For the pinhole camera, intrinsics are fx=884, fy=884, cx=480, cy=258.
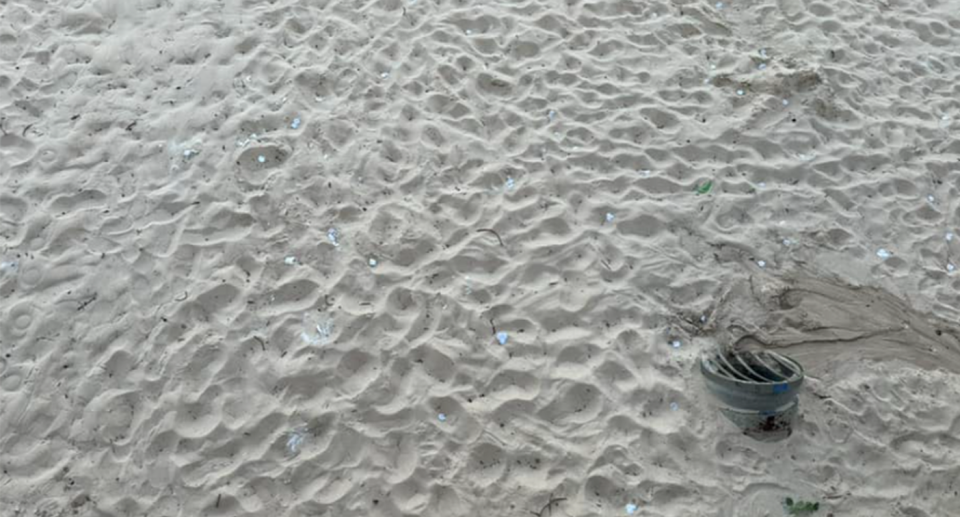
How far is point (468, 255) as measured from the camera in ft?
16.3

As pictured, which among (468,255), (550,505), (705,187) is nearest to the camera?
(550,505)

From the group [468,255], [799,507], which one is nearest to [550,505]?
[799,507]

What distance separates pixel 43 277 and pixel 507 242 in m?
2.57

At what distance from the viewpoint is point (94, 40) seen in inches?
240

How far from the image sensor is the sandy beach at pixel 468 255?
4.26m

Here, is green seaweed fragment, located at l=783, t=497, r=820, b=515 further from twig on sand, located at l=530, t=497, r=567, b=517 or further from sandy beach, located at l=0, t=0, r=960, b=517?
twig on sand, located at l=530, t=497, r=567, b=517

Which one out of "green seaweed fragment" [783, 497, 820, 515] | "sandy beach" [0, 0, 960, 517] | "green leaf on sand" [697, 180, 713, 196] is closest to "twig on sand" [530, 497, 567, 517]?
"sandy beach" [0, 0, 960, 517]

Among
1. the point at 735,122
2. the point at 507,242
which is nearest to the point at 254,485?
the point at 507,242

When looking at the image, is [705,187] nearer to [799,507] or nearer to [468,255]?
[468,255]

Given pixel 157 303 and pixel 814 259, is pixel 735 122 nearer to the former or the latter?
pixel 814 259

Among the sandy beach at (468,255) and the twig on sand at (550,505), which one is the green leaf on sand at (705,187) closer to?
the sandy beach at (468,255)

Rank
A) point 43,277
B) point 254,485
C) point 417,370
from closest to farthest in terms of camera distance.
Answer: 1. point 254,485
2. point 417,370
3. point 43,277

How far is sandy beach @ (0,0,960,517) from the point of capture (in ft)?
14.0

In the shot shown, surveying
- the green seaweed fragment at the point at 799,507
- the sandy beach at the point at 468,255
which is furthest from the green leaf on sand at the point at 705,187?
the green seaweed fragment at the point at 799,507
